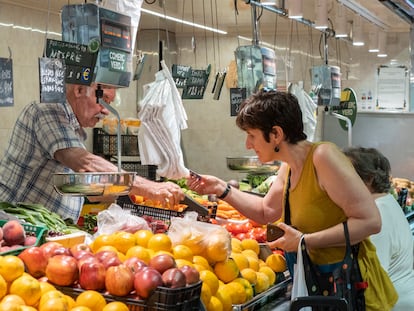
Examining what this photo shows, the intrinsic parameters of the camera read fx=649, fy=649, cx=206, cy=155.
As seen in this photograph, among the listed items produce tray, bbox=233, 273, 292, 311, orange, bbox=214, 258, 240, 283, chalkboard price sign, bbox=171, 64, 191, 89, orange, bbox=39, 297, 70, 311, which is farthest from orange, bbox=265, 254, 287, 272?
chalkboard price sign, bbox=171, 64, 191, 89

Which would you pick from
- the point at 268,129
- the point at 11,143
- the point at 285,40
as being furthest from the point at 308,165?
the point at 285,40

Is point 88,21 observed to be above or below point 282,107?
above

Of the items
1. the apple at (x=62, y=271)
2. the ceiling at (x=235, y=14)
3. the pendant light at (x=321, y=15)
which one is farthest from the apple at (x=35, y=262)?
the ceiling at (x=235, y=14)

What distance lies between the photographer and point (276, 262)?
358cm

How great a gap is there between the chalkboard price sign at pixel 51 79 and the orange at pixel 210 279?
1081 mm

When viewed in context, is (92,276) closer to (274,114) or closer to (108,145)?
(274,114)

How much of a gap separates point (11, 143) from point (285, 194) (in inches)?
68.5

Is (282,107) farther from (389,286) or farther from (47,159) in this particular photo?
(47,159)

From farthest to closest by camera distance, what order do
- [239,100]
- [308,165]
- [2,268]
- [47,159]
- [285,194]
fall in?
1. [239,100]
2. [47,159]
3. [285,194]
4. [308,165]
5. [2,268]

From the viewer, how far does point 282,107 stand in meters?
3.16

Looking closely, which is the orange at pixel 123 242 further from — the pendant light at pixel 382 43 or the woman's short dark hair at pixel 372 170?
the pendant light at pixel 382 43

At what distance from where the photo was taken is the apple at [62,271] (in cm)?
240

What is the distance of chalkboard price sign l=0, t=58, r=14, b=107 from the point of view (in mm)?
3086

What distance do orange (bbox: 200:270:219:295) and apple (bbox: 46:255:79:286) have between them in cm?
59
